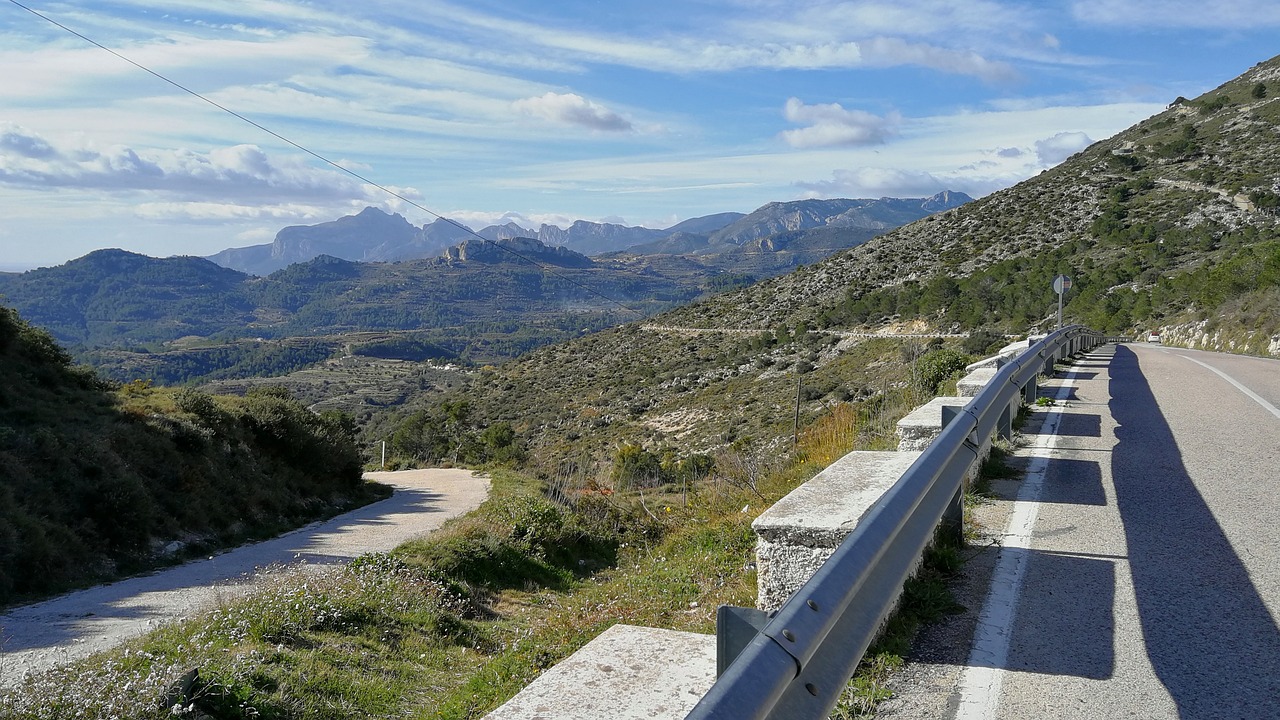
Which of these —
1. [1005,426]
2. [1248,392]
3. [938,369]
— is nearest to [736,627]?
[1005,426]

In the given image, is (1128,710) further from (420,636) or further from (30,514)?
(30,514)

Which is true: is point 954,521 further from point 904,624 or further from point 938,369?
point 938,369

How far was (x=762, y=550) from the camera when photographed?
3580mm

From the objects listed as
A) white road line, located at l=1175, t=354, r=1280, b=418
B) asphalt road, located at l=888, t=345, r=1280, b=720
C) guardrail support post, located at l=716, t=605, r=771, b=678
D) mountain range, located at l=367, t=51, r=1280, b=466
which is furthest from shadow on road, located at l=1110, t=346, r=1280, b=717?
mountain range, located at l=367, t=51, r=1280, b=466

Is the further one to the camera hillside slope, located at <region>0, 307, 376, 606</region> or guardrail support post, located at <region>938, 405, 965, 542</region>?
hillside slope, located at <region>0, 307, 376, 606</region>

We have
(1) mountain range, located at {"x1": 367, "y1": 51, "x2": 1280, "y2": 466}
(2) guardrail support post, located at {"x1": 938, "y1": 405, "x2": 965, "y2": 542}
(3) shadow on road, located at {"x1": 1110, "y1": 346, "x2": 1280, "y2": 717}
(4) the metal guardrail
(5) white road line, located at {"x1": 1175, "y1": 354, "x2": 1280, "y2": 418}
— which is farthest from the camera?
(1) mountain range, located at {"x1": 367, "y1": 51, "x2": 1280, "y2": 466}

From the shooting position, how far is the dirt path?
23.8 ft

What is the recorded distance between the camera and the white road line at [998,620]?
9.09ft

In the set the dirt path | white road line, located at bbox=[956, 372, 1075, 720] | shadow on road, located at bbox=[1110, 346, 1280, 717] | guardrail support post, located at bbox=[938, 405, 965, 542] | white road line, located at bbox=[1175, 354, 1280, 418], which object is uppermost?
guardrail support post, located at bbox=[938, 405, 965, 542]

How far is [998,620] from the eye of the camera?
11.4ft

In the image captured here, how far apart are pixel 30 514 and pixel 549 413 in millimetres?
45138

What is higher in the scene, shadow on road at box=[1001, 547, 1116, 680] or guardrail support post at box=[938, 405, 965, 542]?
guardrail support post at box=[938, 405, 965, 542]

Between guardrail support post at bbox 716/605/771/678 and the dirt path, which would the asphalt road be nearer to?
guardrail support post at bbox 716/605/771/678

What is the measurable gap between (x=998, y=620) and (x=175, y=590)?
380 inches
